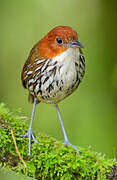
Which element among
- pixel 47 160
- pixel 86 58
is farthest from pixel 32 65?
pixel 86 58

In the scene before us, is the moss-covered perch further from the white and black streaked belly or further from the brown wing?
the brown wing

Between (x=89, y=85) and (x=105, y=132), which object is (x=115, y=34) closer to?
(x=89, y=85)

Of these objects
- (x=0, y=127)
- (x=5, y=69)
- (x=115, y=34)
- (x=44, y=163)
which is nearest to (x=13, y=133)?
(x=0, y=127)

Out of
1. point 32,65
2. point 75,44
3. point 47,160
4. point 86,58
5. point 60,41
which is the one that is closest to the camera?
point 47,160

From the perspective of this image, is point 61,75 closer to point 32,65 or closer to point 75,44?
point 75,44

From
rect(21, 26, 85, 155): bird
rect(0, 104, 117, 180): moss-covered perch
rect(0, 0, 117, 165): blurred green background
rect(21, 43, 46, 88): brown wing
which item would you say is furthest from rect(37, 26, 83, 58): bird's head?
rect(0, 0, 117, 165): blurred green background

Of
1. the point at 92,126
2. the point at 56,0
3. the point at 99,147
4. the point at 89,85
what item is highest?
the point at 56,0
